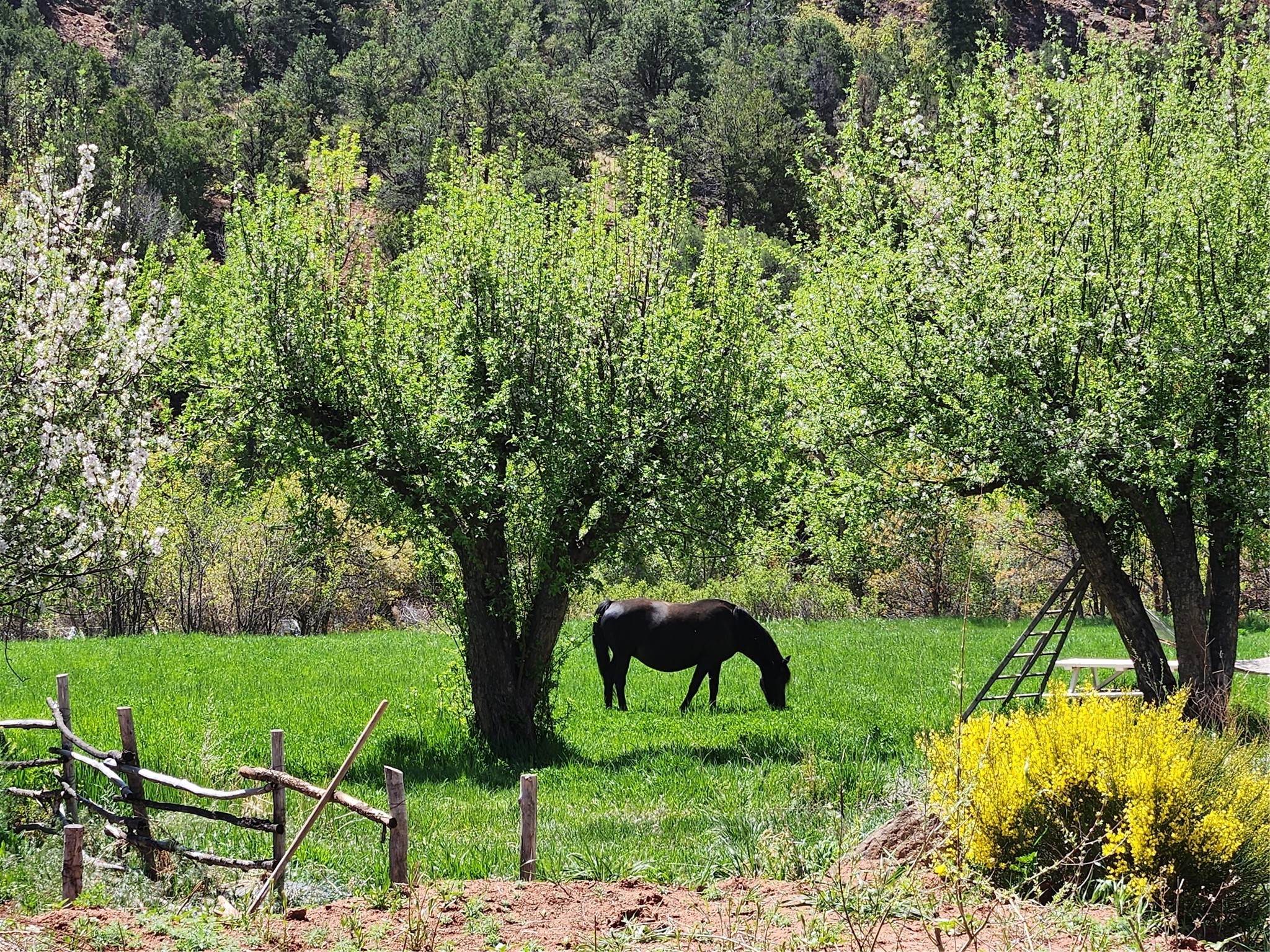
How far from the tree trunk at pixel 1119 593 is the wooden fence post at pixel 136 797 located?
443 inches

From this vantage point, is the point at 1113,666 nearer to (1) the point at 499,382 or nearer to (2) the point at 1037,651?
(2) the point at 1037,651

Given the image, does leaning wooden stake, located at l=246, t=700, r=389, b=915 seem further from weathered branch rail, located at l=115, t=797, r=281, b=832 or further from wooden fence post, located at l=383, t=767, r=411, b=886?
weathered branch rail, located at l=115, t=797, r=281, b=832

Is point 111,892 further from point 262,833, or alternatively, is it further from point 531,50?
point 531,50

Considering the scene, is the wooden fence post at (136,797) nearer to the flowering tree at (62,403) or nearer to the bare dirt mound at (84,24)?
the flowering tree at (62,403)

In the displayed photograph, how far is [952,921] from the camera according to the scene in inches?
193

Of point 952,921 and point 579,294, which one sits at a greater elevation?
point 579,294

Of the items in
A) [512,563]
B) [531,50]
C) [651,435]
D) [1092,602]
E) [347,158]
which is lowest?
[1092,602]

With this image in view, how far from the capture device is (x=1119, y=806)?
313 inches

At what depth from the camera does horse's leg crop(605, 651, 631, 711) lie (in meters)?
18.3

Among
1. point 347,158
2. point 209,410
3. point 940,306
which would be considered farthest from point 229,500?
point 940,306

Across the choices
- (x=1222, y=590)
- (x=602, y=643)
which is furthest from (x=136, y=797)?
(x=1222, y=590)

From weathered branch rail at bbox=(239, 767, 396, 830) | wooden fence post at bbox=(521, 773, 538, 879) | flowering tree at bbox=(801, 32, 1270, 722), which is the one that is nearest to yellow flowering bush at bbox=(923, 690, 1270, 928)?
wooden fence post at bbox=(521, 773, 538, 879)

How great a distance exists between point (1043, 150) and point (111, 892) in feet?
46.2

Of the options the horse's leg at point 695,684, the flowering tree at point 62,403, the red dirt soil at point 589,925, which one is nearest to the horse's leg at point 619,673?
the horse's leg at point 695,684
